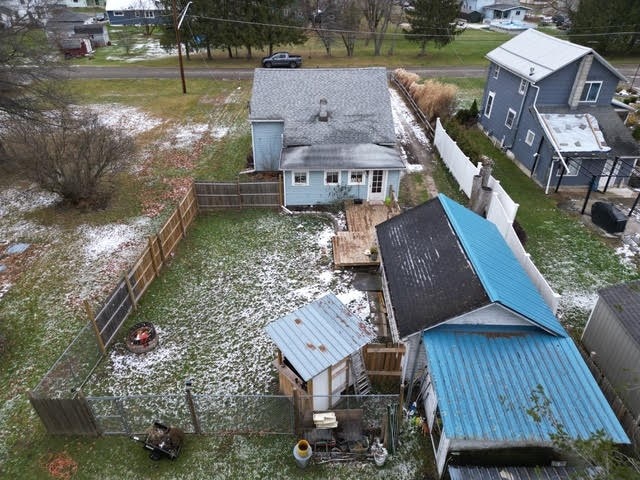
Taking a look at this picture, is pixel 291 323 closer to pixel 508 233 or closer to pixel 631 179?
pixel 508 233

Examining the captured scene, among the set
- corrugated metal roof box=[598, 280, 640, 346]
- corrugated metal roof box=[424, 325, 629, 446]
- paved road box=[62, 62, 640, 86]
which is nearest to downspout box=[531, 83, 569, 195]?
corrugated metal roof box=[598, 280, 640, 346]

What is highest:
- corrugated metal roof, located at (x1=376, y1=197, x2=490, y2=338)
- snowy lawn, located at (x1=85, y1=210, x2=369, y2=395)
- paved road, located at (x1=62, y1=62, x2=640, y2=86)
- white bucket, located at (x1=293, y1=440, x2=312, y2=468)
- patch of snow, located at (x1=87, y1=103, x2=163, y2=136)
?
corrugated metal roof, located at (x1=376, y1=197, x2=490, y2=338)

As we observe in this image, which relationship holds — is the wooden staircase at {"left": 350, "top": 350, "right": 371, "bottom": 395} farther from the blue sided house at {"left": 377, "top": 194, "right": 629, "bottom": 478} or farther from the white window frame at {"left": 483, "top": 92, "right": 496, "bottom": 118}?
the white window frame at {"left": 483, "top": 92, "right": 496, "bottom": 118}

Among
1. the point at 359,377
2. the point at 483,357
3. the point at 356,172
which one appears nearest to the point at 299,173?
the point at 356,172

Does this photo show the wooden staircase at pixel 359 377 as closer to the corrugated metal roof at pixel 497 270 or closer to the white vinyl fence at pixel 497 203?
the corrugated metal roof at pixel 497 270

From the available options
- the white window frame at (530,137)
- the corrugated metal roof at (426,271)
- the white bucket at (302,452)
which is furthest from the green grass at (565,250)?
the white bucket at (302,452)

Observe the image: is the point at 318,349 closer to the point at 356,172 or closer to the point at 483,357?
the point at 483,357

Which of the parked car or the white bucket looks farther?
the parked car
